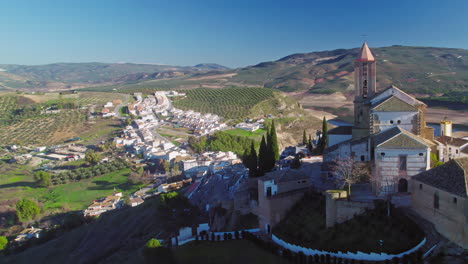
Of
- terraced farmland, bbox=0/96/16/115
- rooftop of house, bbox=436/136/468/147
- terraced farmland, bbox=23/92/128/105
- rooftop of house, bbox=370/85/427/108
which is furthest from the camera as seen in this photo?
terraced farmland, bbox=23/92/128/105

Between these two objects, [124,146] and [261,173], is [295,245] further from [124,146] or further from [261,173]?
[124,146]

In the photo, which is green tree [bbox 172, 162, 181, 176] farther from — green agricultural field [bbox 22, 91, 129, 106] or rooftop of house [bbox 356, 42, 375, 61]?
green agricultural field [bbox 22, 91, 129, 106]

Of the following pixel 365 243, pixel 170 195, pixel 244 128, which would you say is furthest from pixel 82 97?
pixel 365 243

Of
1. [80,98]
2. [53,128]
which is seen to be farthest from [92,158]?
[80,98]

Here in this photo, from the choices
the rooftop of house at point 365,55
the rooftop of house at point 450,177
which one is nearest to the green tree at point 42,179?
the rooftop of house at point 365,55

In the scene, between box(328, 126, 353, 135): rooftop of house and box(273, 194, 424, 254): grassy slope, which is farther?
box(328, 126, 353, 135): rooftop of house

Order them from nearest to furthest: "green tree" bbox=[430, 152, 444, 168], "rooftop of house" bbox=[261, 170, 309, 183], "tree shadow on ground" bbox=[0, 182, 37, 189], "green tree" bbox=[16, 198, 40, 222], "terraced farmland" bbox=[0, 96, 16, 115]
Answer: "green tree" bbox=[430, 152, 444, 168] → "rooftop of house" bbox=[261, 170, 309, 183] → "green tree" bbox=[16, 198, 40, 222] → "tree shadow on ground" bbox=[0, 182, 37, 189] → "terraced farmland" bbox=[0, 96, 16, 115]

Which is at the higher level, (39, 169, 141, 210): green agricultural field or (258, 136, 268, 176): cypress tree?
(258, 136, 268, 176): cypress tree

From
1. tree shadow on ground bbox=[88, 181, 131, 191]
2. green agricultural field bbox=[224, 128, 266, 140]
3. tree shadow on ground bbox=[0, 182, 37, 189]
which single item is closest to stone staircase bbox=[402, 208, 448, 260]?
tree shadow on ground bbox=[88, 181, 131, 191]
